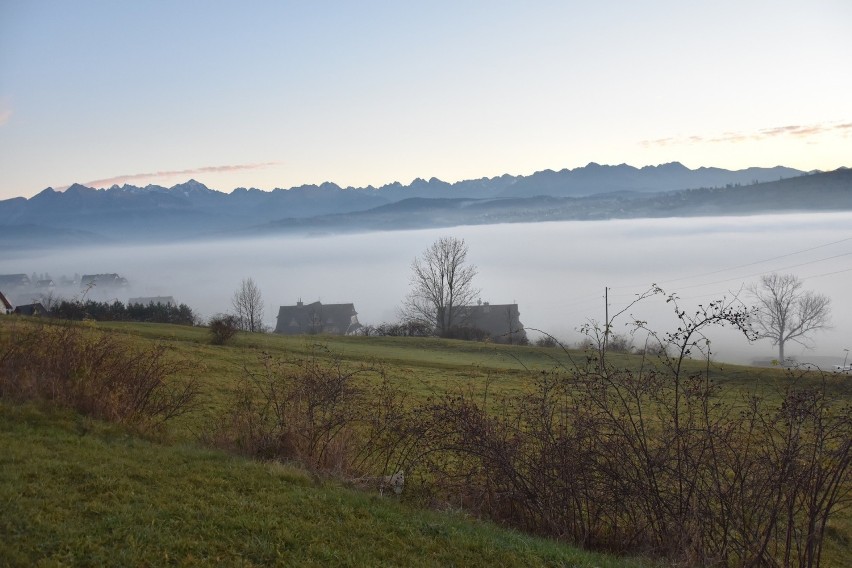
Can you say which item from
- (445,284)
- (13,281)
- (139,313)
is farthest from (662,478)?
(13,281)

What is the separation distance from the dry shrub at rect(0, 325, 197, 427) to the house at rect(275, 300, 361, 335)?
75582 millimetres

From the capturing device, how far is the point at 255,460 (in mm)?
8398

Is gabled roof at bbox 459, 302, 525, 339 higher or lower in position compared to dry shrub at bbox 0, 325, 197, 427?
lower

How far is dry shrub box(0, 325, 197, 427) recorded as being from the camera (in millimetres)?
9680

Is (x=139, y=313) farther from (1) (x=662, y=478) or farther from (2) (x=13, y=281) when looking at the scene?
(2) (x=13, y=281)

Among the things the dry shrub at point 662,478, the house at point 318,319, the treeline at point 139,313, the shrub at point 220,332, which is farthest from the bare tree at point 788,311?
the dry shrub at point 662,478

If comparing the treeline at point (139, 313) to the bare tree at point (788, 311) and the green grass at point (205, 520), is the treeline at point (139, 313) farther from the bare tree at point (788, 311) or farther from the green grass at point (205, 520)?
the bare tree at point (788, 311)

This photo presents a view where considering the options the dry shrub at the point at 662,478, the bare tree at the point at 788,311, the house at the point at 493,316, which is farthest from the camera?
the house at the point at 493,316

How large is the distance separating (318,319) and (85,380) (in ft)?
255

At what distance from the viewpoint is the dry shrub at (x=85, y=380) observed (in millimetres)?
9680

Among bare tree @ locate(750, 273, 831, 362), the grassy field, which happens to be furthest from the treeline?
bare tree @ locate(750, 273, 831, 362)

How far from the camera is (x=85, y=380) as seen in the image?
10.3 metres

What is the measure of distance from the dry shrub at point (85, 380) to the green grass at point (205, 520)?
60.3 inches

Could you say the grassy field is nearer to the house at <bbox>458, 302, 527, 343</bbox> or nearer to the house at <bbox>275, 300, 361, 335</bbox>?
the house at <bbox>458, 302, 527, 343</bbox>
